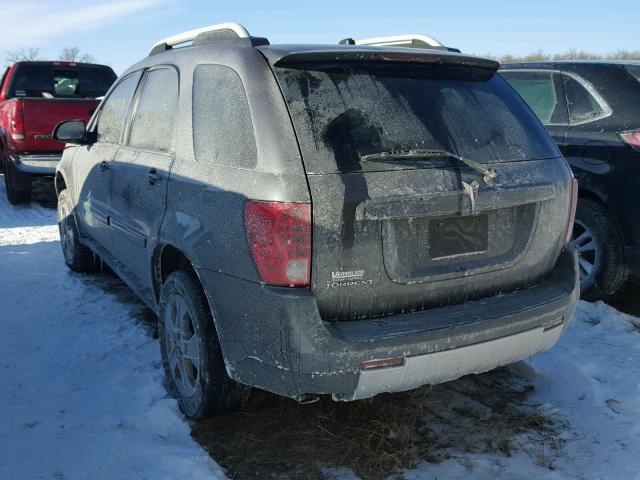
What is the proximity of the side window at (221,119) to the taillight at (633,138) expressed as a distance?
3087mm

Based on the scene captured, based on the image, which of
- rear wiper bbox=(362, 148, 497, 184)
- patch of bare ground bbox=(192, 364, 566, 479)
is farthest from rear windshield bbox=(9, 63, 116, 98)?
rear wiper bbox=(362, 148, 497, 184)

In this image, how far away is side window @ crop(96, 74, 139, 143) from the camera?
4.09m

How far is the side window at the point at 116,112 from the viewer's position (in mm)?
4090

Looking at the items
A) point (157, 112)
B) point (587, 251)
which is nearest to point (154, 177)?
point (157, 112)

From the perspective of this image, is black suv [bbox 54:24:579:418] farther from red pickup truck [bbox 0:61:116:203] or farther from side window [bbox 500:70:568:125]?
red pickup truck [bbox 0:61:116:203]

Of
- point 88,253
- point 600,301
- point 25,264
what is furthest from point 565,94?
point 25,264

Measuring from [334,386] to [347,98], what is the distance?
118 cm

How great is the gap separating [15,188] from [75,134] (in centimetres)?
501

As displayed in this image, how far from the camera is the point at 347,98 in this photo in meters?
2.57

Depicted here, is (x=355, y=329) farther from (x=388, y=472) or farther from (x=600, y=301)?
(x=600, y=301)

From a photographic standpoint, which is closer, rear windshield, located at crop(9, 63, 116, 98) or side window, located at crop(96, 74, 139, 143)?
side window, located at crop(96, 74, 139, 143)

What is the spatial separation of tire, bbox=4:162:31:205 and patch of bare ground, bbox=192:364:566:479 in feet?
22.9

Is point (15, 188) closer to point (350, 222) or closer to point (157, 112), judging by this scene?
point (157, 112)

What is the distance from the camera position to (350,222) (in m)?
2.37
